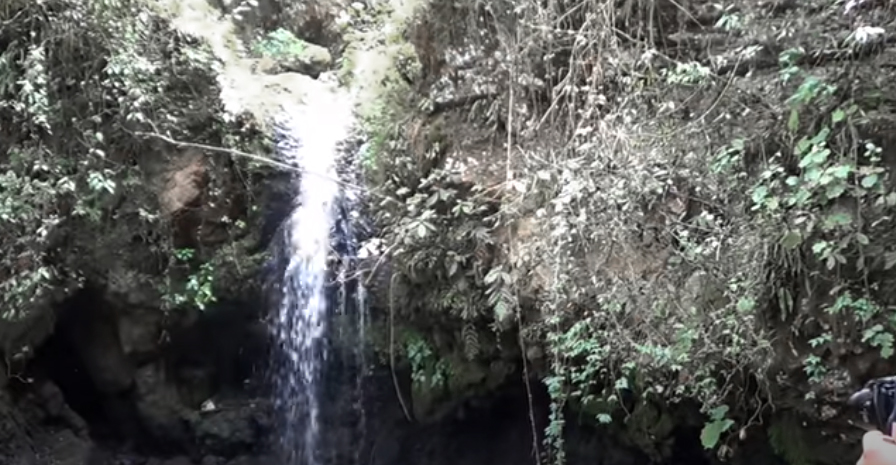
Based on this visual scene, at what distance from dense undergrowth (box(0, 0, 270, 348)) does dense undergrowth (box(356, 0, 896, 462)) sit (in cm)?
121

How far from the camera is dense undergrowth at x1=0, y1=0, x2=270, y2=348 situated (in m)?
4.25

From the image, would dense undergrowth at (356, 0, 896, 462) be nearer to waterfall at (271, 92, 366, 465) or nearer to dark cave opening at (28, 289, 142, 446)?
waterfall at (271, 92, 366, 465)

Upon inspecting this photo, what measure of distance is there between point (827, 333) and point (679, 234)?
0.71 m

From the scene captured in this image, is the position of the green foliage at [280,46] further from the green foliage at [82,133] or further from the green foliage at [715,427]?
the green foliage at [715,427]

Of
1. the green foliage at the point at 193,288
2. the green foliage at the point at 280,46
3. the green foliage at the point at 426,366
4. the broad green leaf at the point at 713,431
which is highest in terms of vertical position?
the green foliage at the point at 280,46

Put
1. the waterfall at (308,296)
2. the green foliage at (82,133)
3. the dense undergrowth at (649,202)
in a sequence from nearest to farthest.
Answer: the dense undergrowth at (649,202)
the green foliage at (82,133)
the waterfall at (308,296)

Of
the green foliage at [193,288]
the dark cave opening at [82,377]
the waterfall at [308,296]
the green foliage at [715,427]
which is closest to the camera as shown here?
the green foliage at [715,427]

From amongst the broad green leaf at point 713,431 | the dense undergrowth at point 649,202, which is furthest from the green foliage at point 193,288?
the broad green leaf at point 713,431

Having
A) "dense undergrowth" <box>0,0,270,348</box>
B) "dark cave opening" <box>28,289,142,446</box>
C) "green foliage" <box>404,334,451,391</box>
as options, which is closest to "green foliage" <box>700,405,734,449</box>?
"green foliage" <box>404,334,451,391</box>

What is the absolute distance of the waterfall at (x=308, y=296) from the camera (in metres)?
4.87

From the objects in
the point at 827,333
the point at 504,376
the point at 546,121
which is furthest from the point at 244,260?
the point at 827,333

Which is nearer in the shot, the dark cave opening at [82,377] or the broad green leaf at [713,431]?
the broad green leaf at [713,431]

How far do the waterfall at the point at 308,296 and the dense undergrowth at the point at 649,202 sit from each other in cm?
53

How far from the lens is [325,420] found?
5.00m
